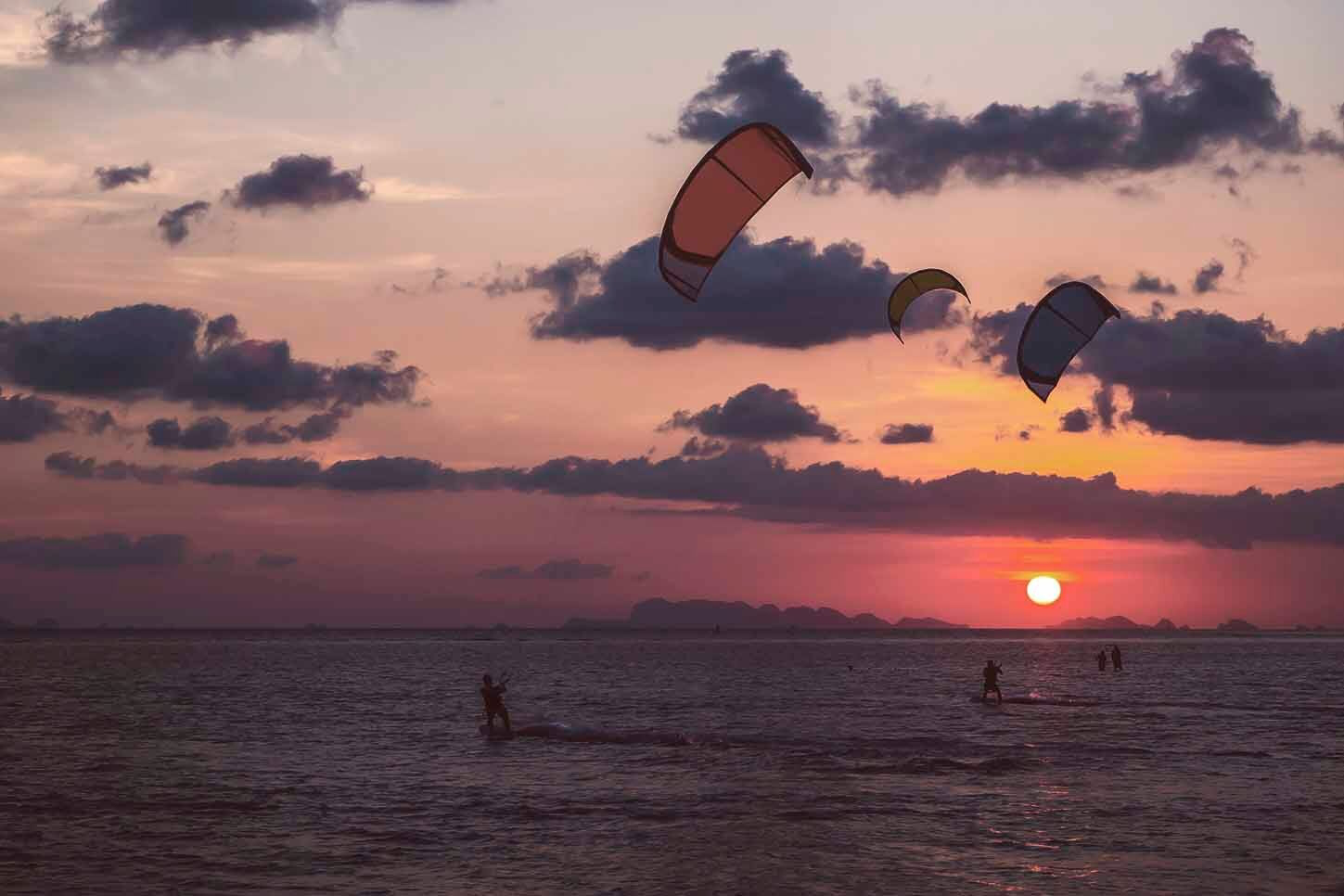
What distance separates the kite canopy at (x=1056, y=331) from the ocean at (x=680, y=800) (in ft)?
26.6

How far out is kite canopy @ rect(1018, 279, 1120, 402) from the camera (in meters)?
28.4

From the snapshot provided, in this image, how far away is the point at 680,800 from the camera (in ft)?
80.7

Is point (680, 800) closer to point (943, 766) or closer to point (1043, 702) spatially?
point (943, 766)

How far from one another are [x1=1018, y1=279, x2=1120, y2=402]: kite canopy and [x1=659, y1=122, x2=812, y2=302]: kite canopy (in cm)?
1093

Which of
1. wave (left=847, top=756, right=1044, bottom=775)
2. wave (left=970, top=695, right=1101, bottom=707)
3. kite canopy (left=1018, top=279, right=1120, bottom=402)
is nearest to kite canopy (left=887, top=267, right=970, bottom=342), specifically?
kite canopy (left=1018, top=279, right=1120, bottom=402)

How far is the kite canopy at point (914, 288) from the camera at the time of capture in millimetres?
28656

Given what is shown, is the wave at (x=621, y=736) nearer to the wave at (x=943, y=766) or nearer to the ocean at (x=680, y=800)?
the ocean at (x=680, y=800)

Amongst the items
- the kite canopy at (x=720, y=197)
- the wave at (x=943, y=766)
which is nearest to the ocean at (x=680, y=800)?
the wave at (x=943, y=766)

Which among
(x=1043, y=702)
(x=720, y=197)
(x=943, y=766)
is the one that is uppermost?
(x=720, y=197)

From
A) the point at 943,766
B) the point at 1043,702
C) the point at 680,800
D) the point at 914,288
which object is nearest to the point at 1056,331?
the point at 914,288

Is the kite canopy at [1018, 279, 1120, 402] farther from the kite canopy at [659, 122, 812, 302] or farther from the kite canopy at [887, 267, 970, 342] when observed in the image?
the kite canopy at [659, 122, 812, 302]

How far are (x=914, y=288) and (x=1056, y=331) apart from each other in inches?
122

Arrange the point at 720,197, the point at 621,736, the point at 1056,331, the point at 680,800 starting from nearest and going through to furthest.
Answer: the point at 720,197, the point at 680,800, the point at 1056,331, the point at 621,736

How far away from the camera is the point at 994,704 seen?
170ft
